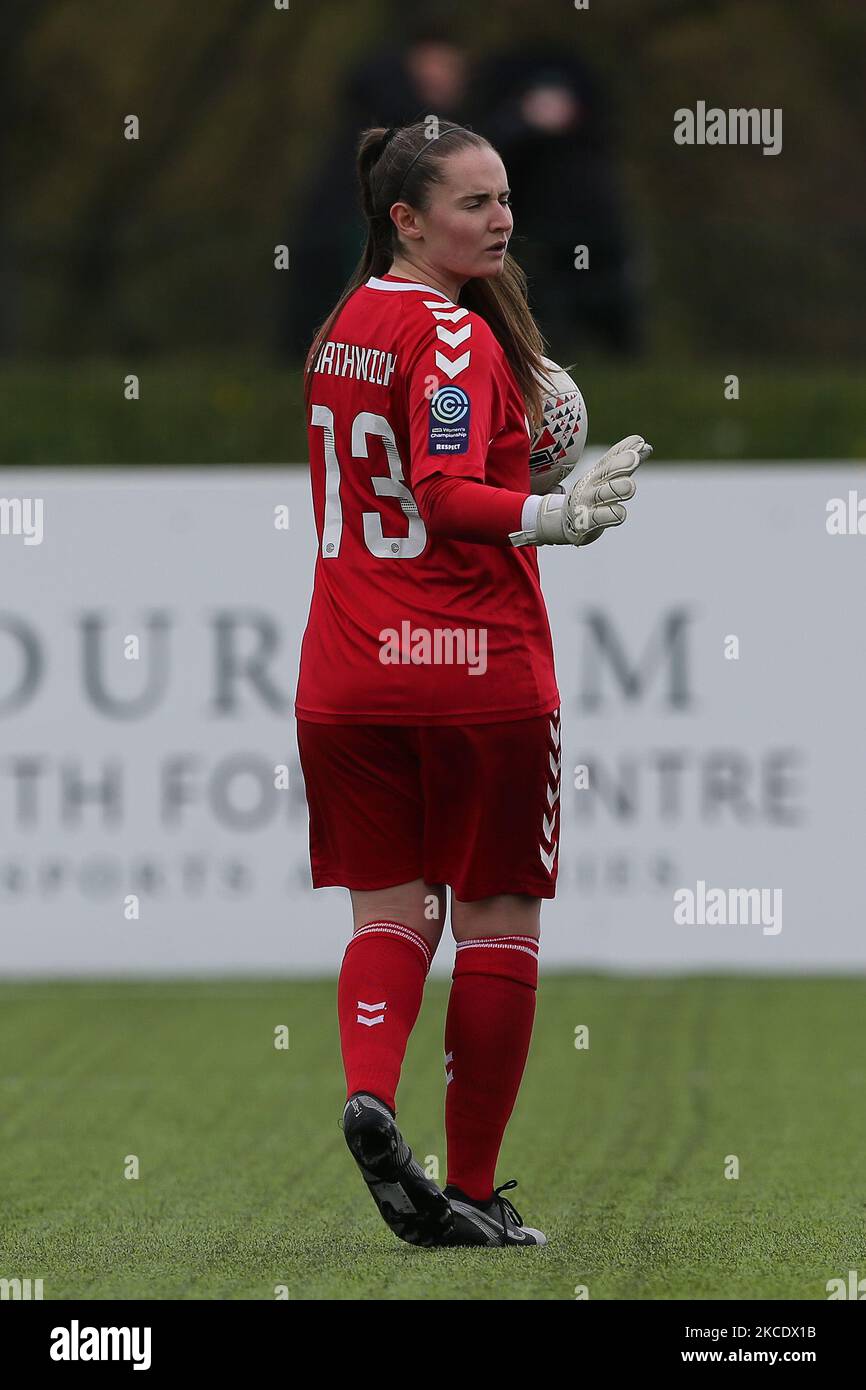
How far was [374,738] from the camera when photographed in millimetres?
3980

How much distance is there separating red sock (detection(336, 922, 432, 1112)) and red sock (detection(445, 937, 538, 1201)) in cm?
9

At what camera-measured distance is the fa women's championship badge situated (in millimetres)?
3762

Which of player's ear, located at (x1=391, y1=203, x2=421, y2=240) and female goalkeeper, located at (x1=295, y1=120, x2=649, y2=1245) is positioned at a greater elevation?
player's ear, located at (x1=391, y1=203, x2=421, y2=240)

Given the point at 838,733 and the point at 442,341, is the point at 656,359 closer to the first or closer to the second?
the point at 838,733

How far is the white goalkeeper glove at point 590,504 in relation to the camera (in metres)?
3.63

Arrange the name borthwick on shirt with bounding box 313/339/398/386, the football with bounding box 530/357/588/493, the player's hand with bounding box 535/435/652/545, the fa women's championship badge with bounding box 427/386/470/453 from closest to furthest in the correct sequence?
the player's hand with bounding box 535/435/652/545 → the fa women's championship badge with bounding box 427/386/470/453 → the name borthwick on shirt with bounding box 313/339/398/386 → the football with bounding box 530/357/588/493

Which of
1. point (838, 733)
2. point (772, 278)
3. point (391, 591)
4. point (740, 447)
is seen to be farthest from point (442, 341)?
point (772, 278)

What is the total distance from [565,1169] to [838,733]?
3.65 m

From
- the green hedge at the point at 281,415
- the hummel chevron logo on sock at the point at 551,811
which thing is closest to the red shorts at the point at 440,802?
the hummel chevron logo on sock at the point at 551,811

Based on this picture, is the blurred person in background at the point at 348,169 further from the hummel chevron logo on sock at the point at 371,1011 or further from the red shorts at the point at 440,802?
the hummel chevron logo on sock at the point at 371,1011

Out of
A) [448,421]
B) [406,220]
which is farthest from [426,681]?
[406,220]

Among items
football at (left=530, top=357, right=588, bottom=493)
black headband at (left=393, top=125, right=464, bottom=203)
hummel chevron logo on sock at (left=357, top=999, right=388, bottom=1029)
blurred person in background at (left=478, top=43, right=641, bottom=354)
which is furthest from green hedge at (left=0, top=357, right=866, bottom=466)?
hummel chevron logo on sock at (left=357, top=999, right=388, bottom=1029)

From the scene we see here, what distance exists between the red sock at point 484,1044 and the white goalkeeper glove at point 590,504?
758mm

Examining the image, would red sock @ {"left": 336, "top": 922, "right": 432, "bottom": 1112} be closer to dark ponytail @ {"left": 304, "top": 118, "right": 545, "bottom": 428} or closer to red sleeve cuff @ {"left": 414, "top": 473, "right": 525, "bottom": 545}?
red sleeve cuff @ {"left": 414, "top": 473, "right": 525, "bottom": 545}
